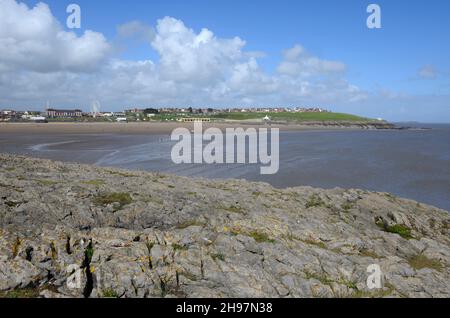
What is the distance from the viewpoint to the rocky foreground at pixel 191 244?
12.7 meters

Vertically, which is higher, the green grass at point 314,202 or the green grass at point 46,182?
the green grass at point 46,182

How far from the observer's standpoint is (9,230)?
1371 centimetres

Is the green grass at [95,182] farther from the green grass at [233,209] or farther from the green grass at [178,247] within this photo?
the green grass at [178,247]

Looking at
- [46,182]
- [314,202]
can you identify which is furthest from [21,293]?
[314,202]

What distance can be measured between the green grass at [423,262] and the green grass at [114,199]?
13.7m

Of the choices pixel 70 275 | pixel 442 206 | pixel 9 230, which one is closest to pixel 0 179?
pixel 9 230

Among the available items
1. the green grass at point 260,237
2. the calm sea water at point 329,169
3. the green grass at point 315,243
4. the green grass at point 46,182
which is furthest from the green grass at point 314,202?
the green grass at point 46,182

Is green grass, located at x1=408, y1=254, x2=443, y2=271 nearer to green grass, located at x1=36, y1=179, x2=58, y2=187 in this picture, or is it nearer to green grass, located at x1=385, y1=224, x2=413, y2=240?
green grass, located at x1=385, y1=224, x2=413, y2=240

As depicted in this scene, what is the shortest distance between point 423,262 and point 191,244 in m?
11.1

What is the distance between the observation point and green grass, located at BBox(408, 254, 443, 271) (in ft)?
57.4

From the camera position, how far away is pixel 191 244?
50.5 feet

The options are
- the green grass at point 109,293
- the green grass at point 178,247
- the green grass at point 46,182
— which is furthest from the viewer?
the green grass at point 46,182

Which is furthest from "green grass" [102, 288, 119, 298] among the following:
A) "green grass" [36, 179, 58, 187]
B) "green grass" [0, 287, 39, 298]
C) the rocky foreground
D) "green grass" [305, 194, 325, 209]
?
"green grass" [305, 194, 325, 209]

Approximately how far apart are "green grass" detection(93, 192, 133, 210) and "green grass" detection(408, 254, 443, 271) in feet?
45.0
